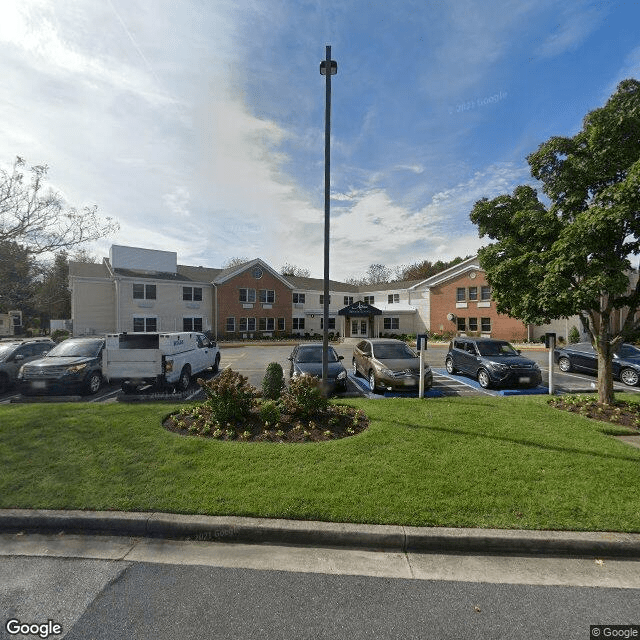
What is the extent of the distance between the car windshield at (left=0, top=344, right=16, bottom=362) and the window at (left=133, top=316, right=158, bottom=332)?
62.8ft

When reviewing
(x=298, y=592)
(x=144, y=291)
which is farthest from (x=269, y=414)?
(x=144, y=291)

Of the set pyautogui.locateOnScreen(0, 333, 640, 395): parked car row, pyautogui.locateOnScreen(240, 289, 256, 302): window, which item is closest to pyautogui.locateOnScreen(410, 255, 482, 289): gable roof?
pyautogui.locateOnScreen(240, 289, 256, 302): window

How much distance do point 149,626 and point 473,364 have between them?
11952 mm

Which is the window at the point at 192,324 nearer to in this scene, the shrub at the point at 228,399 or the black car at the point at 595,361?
the shrub at the point at 228,399

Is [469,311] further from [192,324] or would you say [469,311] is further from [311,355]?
[192,324]

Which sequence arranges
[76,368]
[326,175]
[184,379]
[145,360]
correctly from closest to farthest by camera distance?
[326,175]
[145,360]
[76,368]
[184,379]

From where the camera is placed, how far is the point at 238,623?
8.48 feet

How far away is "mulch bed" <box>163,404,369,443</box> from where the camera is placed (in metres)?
5.93

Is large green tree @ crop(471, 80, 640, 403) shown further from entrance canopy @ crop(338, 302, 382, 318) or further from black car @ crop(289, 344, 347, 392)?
entrance canopy @ crop(338, 302, 382, 318)

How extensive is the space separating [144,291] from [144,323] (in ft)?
9.34

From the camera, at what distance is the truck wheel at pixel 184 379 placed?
10.8 m

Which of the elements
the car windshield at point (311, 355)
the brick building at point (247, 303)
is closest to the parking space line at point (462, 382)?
the car windshield at point (311, 355)

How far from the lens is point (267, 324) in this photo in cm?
3628

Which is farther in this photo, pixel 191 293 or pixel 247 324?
pixel 247 324
